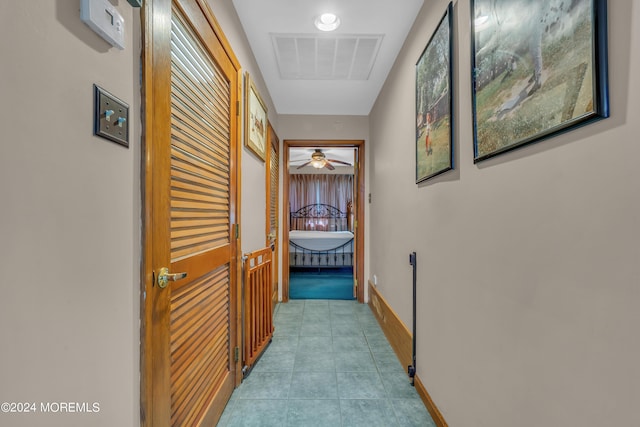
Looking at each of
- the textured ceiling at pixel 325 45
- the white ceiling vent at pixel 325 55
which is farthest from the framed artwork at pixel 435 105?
the white ceiling vent at pixel 325 55

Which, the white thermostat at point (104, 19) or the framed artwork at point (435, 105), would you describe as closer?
the white thermostat at point (104, 19)

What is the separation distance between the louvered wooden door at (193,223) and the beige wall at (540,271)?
1182 mm

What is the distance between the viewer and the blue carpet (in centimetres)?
379

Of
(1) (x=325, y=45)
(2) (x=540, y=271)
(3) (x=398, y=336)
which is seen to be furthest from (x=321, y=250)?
(2) (x=540, y=271)

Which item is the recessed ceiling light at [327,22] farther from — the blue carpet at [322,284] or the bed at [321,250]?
the bed at [321,250]

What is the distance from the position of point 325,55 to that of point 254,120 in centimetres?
83

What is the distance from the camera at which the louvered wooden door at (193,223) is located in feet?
3.04

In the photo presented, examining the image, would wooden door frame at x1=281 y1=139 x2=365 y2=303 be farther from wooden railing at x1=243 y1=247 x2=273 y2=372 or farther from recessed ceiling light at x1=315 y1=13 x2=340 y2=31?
recessed ceiling light at x1=315 y1=13 x2=340 y2=31

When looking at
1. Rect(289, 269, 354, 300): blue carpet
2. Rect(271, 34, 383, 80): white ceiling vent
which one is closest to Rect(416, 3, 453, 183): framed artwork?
Rect(271, 34, 383, 80): white ceiling vent

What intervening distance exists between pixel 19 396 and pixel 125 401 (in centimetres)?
35

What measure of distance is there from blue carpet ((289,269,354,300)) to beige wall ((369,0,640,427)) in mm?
2228

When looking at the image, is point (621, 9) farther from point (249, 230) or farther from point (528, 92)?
point (249, 230)

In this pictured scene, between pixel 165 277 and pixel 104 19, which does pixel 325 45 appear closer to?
pixel 104 19

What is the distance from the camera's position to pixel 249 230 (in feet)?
6.81
